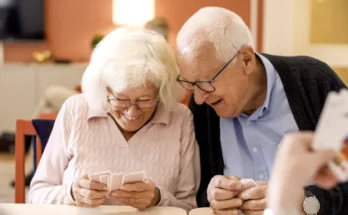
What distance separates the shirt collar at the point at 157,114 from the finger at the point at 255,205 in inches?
17.3

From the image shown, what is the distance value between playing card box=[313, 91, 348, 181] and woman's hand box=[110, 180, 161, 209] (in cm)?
88

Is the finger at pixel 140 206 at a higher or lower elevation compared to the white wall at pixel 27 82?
higher

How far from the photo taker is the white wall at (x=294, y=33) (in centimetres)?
419

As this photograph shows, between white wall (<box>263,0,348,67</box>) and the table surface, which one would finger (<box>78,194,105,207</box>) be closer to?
the table surface

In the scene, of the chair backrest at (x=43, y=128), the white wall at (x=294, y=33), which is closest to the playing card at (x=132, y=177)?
the chair backrest at (x=43, y=128)

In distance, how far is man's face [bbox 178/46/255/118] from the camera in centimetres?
158

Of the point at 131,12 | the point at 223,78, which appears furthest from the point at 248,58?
the point at 131,12

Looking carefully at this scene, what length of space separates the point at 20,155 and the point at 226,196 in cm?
77

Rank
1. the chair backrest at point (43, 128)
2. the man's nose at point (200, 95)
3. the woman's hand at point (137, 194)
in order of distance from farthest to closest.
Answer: the chair backrest at point (43, 128)
the man's nose at point (200, 95)
the woman's hand at point (137, 194)

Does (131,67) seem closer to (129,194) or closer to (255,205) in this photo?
(129,194)

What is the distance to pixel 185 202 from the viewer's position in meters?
1.69

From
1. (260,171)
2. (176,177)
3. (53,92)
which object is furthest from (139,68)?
(53,92)

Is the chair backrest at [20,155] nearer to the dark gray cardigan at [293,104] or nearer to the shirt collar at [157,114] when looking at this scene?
the shirt collar at [157,114]

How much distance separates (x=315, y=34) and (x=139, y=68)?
289 centimetres
